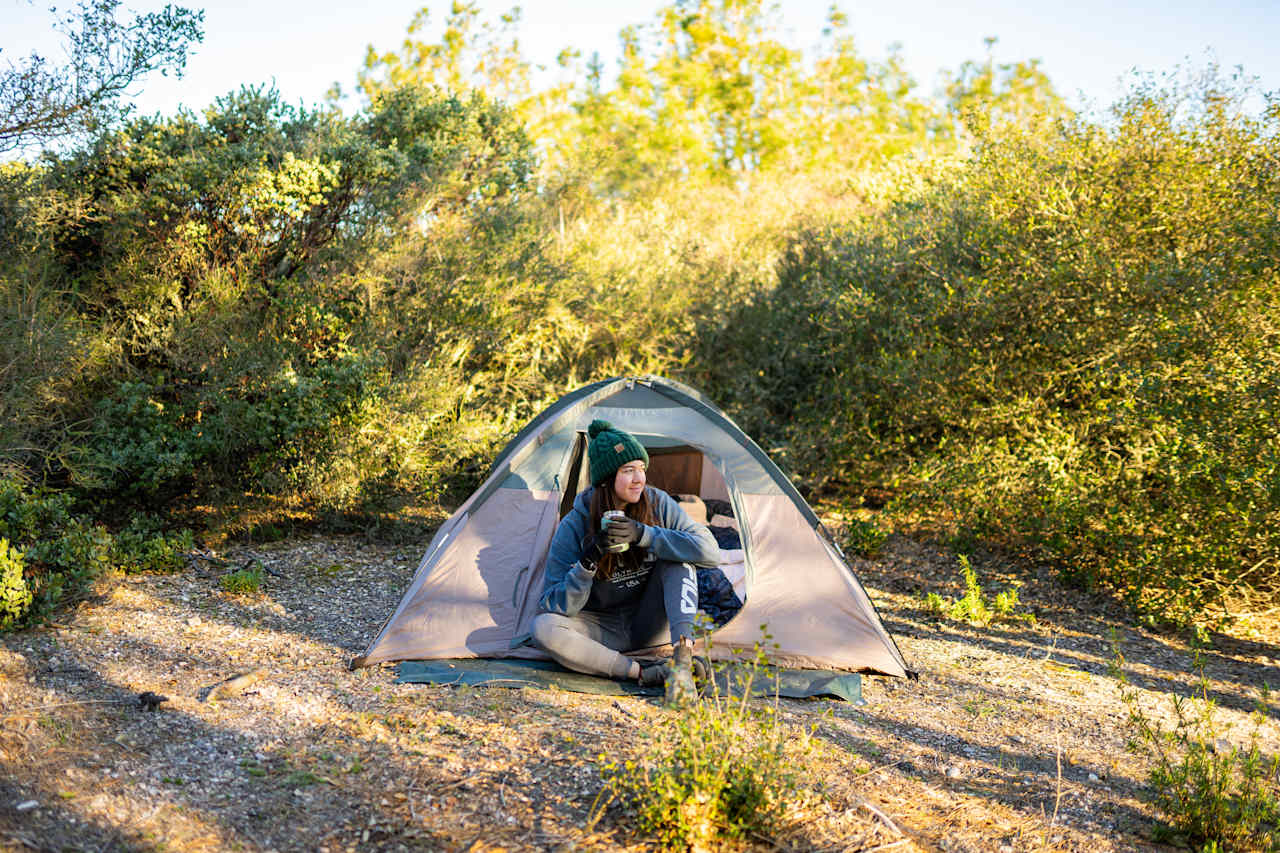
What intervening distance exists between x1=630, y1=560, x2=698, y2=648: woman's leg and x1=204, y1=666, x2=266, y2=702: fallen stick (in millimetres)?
1815

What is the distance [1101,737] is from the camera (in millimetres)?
4215

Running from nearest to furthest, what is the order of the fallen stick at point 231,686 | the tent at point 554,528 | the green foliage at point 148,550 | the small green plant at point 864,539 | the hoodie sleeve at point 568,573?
1. the fallen stick at point 231,686
2. the hoodie sleeve at point 568,573
3. the tent at point 554,528
4. the green foliage at point 148,550
5. the small green plant at point 864,539

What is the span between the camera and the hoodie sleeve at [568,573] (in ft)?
14.8

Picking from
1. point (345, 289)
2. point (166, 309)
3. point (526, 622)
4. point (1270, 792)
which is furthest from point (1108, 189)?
point (166, 309)

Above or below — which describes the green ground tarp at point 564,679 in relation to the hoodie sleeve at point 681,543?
below

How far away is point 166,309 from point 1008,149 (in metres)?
7.13

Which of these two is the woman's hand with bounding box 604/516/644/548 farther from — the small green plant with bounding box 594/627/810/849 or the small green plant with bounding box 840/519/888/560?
the small green plant with bounding box 840/519/888/560

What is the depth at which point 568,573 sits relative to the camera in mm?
4574

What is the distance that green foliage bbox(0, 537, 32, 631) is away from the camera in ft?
15.1

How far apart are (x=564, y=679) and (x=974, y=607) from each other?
10.2ft

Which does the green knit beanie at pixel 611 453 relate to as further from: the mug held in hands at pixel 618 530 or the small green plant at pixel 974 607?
the small green plant at pixel 974 607

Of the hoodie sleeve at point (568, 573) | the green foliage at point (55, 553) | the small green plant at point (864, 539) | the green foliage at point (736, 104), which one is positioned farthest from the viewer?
the green foliage at point (736, 104)

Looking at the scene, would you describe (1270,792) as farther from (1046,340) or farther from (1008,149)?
(1008,149)

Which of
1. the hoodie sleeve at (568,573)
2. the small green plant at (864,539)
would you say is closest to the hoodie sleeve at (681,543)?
the hoodie sleeve at (568,573)
